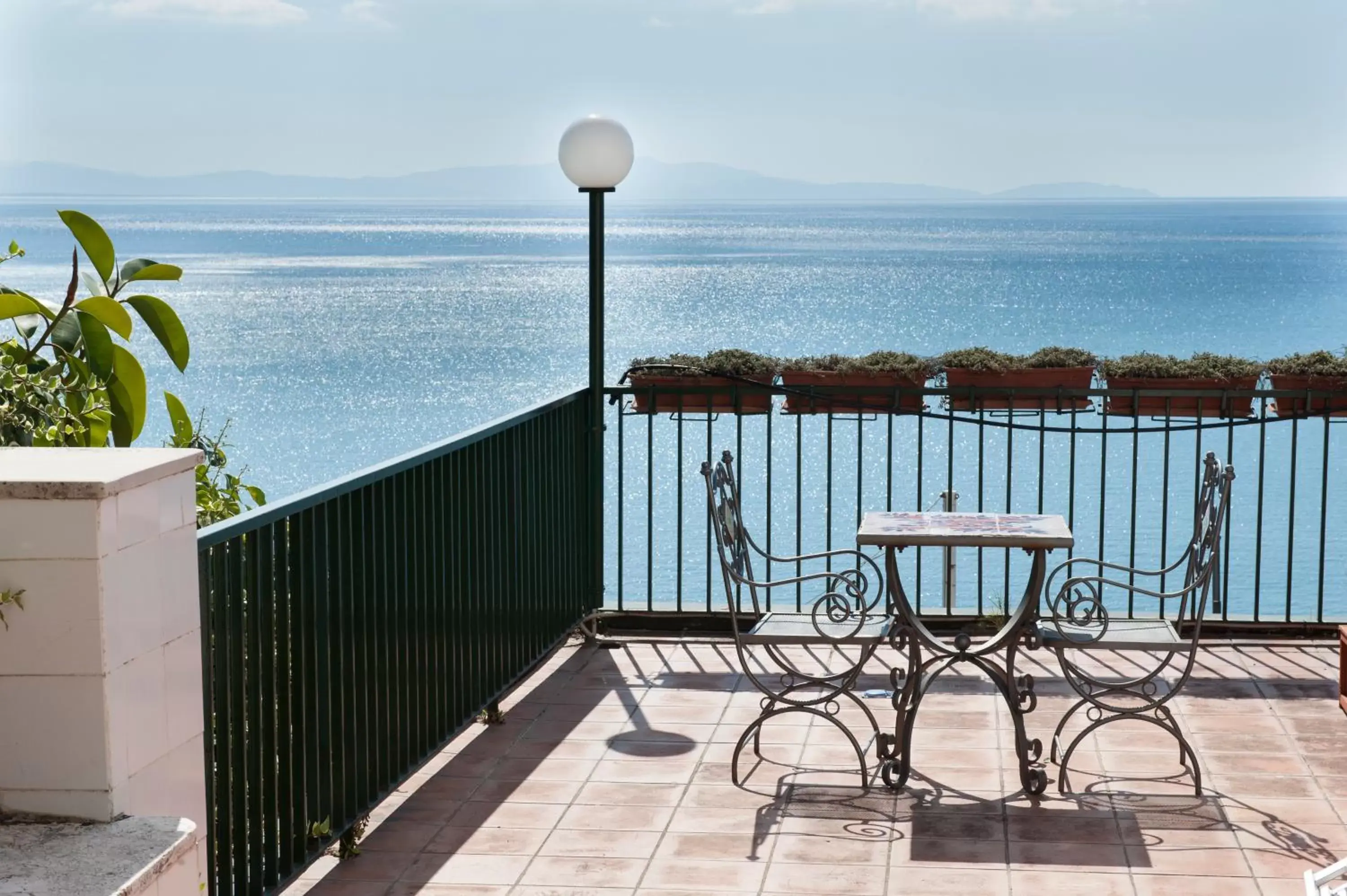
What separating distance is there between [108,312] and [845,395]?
4.34m

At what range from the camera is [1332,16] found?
7375 centimetres

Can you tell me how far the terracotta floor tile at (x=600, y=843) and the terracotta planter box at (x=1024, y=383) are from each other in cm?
319

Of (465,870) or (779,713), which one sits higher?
(779,713)

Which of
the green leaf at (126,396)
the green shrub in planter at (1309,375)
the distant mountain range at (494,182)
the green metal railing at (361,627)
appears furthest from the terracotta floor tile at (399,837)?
the distant mountain range at (494,182)

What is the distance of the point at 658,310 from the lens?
6312cm

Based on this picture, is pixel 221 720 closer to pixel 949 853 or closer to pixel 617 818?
pixel 617 818

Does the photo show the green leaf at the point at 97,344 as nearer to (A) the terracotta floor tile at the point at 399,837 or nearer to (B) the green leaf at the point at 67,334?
(B) the green leaf at the point at 67,334

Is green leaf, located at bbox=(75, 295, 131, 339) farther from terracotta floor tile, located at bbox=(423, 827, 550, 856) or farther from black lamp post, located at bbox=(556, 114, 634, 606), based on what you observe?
black lamp post, located at bbox=(556, 114, 634, 606)

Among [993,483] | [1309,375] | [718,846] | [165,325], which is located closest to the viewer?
[718,846]

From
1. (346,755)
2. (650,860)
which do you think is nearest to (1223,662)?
(650,860)

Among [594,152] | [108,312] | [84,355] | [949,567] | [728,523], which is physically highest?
[594,152]

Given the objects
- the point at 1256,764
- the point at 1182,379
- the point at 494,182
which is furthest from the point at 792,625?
the point at 494,182

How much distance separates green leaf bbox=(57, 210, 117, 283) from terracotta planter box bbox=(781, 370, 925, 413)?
3.02 meters

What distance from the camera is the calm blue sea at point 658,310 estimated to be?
23.0 metres
